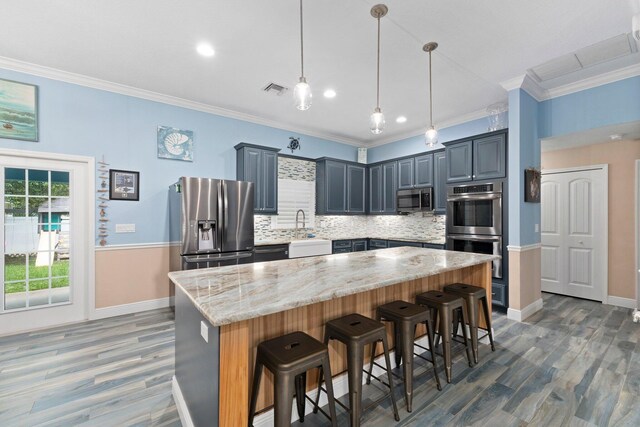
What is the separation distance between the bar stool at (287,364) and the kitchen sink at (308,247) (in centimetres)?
303

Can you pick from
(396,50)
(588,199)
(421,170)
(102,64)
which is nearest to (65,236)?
(102,64)

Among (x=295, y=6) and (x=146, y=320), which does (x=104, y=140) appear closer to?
(x=146, y=320)

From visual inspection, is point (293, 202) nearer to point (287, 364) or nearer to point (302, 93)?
point (302, 93)

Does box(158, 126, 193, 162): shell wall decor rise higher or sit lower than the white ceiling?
lower

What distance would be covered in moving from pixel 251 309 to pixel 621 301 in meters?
5.58

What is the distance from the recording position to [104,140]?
365 cm

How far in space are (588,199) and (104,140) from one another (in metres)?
7.18

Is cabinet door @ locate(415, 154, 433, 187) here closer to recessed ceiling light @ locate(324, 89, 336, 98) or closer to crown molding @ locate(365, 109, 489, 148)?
crown molding @ locate(365, 109, 489, 148)

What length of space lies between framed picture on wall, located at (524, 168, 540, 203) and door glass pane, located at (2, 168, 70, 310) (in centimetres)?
589

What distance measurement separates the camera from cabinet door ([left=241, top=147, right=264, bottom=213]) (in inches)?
176

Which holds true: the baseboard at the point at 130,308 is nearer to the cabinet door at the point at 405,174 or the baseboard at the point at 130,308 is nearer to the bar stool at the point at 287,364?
the bar stool at the point at 287,364

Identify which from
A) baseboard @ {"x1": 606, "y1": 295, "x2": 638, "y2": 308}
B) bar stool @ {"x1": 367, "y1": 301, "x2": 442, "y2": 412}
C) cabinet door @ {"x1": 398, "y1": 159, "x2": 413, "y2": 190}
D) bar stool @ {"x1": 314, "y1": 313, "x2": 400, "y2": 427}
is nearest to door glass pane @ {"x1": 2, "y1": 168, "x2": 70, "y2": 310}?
bar stool @ {"x1": 314, "y1": 313, "x2": 400, "y2": 427}

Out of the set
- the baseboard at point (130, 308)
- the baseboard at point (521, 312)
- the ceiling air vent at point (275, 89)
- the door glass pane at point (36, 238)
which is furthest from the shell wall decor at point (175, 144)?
the baseboard at point (521, 312)

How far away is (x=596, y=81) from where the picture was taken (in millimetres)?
3377
